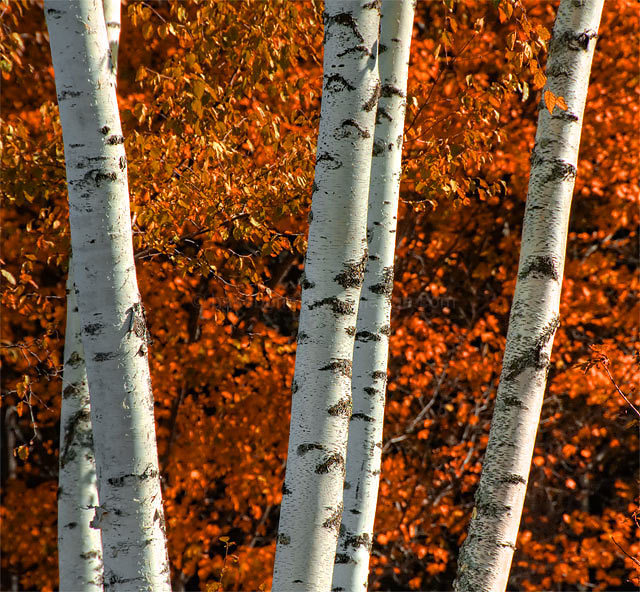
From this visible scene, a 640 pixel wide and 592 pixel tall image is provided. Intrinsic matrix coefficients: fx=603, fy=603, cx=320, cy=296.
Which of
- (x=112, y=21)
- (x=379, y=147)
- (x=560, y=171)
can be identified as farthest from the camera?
(x=112, y=21)

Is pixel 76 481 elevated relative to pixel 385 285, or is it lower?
lower

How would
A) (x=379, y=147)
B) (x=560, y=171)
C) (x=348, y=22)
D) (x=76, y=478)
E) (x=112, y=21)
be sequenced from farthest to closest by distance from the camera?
(x=76, y=478) → (x=112, y=21) → (x=379, y=147) → (x=560, y=171) → (x=348, y=22)

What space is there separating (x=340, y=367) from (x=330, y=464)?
1.23 feet

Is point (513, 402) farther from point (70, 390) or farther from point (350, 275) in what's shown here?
point (70, 390)

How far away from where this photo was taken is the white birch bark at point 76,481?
12.7 ft

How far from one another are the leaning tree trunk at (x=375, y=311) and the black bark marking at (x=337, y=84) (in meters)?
1.07

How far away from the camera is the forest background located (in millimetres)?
5363

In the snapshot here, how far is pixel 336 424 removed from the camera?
7.68 feet

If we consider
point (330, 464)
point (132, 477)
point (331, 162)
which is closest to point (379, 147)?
point (331, 162)

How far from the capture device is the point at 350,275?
234cm

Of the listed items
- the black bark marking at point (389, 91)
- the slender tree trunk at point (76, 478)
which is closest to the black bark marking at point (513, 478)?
the black bark marking at point (389, 91)

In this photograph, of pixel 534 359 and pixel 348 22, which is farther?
pixel 534 359

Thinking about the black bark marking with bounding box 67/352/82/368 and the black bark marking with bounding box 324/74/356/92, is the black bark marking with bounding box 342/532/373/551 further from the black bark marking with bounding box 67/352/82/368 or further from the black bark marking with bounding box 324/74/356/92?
the black bark marking with bounding box 324/74/356/92

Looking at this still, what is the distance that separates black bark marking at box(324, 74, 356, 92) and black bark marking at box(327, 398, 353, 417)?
1.20 metres
